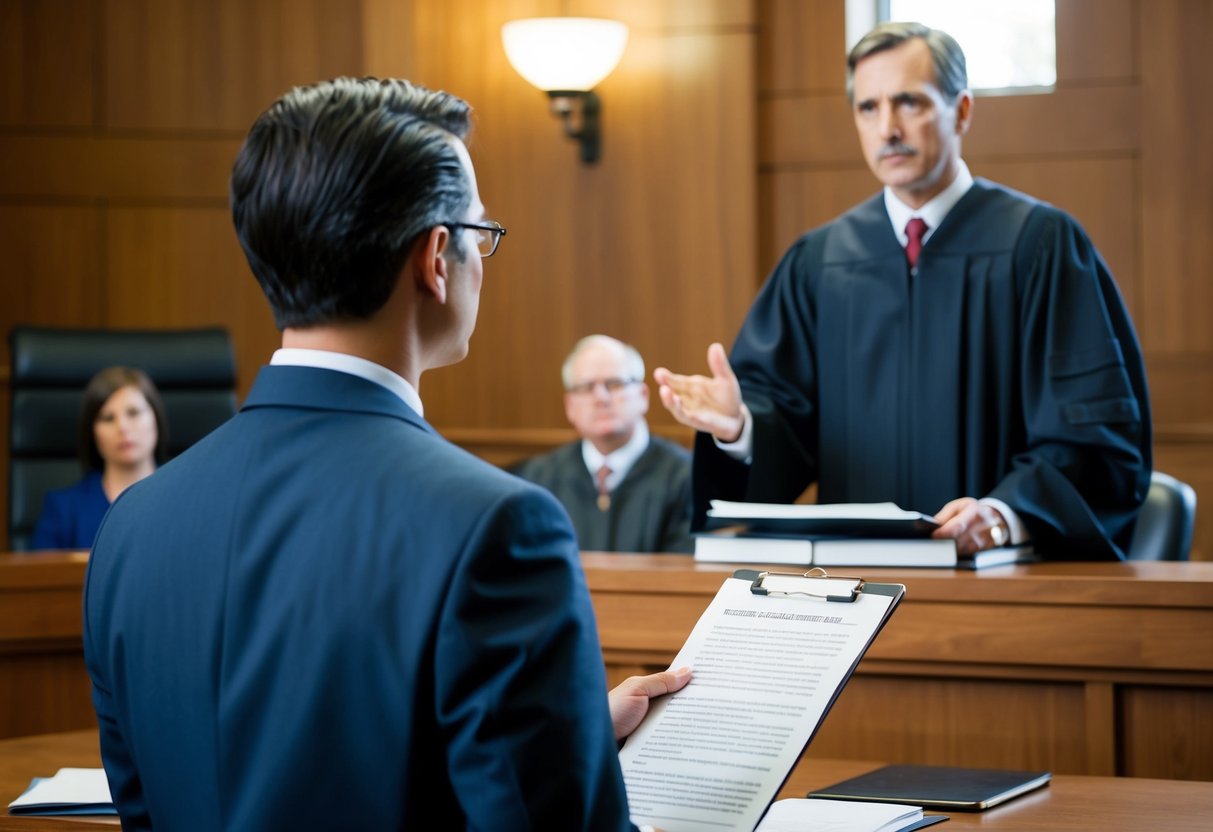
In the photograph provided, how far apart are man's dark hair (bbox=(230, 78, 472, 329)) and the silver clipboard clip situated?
0.54 metres

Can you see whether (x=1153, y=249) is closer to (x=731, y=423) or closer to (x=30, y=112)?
(x=731, y=423)

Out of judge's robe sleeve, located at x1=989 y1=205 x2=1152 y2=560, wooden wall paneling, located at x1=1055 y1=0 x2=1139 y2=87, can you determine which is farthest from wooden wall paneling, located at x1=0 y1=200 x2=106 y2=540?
judge's robe sleeve, located at x1=989 y1=205 x2=1152 y2=560

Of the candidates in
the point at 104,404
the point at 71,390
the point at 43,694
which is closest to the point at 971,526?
the point at 43,694

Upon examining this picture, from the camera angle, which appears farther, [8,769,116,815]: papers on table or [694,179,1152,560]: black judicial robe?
[694,179,1152,560]: black judicial robe

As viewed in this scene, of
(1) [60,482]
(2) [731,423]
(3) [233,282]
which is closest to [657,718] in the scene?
(2) [731,423]

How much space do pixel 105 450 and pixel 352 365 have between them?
3.68 m

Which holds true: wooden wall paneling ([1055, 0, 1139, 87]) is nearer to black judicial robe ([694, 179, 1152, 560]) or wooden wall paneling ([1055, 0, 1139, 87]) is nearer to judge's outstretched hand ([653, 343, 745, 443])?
black judicial robe ([694, 179, 1152, 560])

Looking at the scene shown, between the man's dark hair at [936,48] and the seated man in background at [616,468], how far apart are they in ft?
6.28

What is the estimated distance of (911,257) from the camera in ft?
9.93

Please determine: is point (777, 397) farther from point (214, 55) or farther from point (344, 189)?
point (214, 55)

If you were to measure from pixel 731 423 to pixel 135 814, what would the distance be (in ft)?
5.03

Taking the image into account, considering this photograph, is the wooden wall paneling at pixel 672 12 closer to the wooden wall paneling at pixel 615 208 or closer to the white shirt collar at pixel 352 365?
the wooden wall paneling at pixel 615 208

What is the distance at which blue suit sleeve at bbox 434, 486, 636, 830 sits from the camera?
1.11 m

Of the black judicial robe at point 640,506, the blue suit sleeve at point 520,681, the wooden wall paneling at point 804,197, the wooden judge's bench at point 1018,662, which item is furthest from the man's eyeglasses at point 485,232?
the wooden wall paneling at point 804,197
